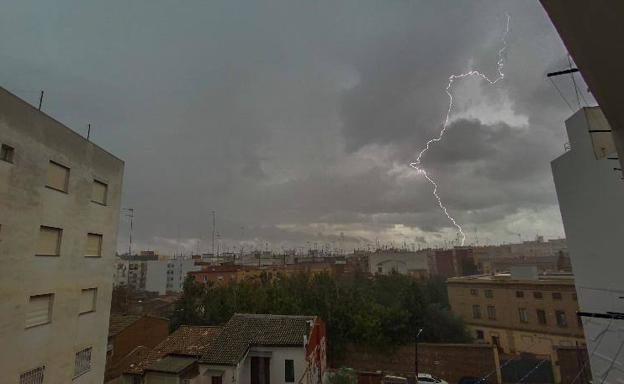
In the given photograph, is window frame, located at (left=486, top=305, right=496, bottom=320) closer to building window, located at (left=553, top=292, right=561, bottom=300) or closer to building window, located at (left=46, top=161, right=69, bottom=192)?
building window, located at (left=553, top=292, right=561, bottom=300)

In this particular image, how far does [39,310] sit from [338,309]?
20.0m

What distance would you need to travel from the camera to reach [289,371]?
63.0 feet

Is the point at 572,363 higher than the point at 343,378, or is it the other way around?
the point at 343,378

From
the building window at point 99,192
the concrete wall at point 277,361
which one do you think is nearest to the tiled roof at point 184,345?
the concrete wall at point 277,361

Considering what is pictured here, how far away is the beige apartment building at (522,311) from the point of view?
2797 cm

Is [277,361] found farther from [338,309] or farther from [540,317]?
[540,317]

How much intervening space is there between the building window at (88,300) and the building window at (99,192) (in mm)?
3748

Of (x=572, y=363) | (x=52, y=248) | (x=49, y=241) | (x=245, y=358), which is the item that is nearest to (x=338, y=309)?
(x=245, y=358)

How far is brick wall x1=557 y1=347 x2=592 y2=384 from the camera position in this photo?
828 inches

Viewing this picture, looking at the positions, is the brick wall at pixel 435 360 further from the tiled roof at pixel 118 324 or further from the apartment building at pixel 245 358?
the tiled roof at pixel 118 324

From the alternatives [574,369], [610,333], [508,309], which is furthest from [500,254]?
[610,333]

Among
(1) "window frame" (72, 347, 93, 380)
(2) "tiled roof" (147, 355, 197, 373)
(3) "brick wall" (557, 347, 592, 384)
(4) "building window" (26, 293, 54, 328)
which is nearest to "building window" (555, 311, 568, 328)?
(3) "brick wall" (557, 347, 592, 384)

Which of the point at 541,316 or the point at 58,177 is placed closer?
the point at 58,177

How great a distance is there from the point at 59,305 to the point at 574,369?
2850cm
